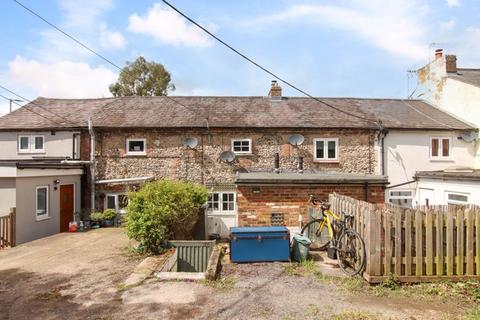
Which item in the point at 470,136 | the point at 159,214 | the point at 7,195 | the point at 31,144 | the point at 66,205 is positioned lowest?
the point at 66,205

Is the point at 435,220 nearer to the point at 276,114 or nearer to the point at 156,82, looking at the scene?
the point at 276,114

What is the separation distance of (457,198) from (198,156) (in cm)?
1249

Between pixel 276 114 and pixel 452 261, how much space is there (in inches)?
510

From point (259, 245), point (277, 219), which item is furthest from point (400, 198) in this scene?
point (259, 245)

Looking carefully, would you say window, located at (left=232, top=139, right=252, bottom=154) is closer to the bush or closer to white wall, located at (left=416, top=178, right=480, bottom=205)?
the bush

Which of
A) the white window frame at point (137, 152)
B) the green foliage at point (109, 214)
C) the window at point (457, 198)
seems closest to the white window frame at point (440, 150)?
the window at point (457, 198)

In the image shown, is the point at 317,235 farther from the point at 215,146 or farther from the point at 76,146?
the point at 76,146

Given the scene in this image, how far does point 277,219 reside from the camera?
10.3m

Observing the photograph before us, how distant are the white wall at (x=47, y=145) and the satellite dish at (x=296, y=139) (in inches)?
460

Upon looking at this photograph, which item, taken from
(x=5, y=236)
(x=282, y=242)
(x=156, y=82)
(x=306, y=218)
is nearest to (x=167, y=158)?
(x=5, y=236)

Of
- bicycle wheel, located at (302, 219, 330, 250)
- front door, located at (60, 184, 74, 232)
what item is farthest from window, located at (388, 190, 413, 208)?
front door, located at (60, 184, 74, 232)

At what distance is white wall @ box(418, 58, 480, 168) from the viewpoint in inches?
697

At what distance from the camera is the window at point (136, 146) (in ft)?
55.9

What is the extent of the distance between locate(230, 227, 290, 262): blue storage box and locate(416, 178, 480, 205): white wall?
33.4 feet
